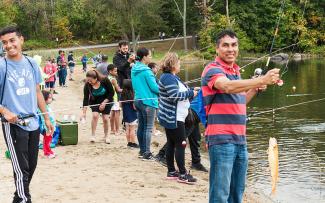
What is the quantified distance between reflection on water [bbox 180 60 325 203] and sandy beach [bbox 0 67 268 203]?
1.20 m

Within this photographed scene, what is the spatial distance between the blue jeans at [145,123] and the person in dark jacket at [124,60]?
2257 mm

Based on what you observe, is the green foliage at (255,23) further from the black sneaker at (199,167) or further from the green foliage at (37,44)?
the black sneaker at (199,167)

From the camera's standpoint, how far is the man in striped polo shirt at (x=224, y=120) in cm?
491

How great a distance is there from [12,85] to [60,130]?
206 inches

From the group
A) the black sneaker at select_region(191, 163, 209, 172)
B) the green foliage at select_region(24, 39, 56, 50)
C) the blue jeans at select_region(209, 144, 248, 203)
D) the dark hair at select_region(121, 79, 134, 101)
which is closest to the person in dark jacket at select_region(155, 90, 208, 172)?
the black sneaker at select_region(191, 163, 209, 172)

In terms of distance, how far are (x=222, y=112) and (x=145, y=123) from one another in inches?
180

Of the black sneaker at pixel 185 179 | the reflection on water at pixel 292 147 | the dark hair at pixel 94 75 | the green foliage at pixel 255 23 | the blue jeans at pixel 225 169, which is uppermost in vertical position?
the green foliage at pixel 255 23

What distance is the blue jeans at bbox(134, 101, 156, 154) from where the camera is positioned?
9289mm

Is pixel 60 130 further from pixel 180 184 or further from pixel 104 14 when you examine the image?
pixel 104 14

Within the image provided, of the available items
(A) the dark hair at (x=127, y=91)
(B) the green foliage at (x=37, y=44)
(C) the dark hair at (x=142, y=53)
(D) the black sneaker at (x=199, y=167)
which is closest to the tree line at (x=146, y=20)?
(B) the green foliage at (x=37, y=44)

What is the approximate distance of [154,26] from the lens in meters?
61.1

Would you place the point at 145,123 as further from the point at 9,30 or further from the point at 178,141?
the point at 9,30

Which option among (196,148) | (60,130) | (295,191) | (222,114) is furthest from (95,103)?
(222,114)

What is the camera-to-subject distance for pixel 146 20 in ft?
195
